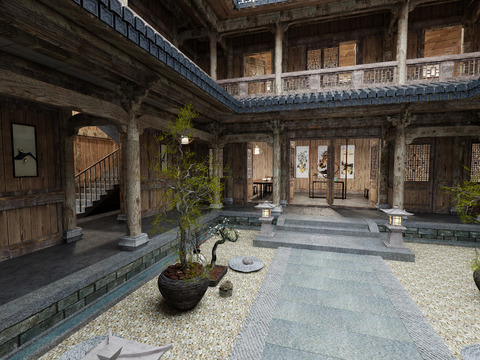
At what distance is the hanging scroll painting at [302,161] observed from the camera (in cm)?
1171

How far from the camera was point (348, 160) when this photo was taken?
1271cm

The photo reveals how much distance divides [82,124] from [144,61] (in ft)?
8.26

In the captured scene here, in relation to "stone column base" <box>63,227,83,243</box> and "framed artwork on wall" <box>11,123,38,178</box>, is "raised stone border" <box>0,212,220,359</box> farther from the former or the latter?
"framed artwork on wall" <box>11,123,38,178</box>

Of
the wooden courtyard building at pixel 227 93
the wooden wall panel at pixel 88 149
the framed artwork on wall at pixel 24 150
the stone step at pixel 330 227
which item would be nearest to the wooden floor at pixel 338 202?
the wooden courtyard building at pixel 227 93

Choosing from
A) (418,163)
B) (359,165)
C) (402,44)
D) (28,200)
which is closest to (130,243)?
(28,200)

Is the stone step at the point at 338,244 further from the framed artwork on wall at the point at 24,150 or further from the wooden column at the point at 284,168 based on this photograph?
the framed artwork on wall at the point at 24,150

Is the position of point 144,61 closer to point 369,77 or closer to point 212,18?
point 212,18

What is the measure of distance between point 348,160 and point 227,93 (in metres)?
8.87

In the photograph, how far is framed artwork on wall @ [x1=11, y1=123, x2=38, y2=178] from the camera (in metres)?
4.50

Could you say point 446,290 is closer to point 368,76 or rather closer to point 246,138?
point 368,76

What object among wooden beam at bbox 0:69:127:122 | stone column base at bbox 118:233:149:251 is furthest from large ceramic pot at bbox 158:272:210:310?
wooden beam at bbox 0:69:127:122

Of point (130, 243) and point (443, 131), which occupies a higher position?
point (443, 131)

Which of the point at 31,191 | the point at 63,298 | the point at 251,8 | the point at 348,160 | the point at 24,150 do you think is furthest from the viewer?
the point at 348,160

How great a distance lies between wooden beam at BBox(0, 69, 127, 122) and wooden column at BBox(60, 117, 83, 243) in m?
1.81
